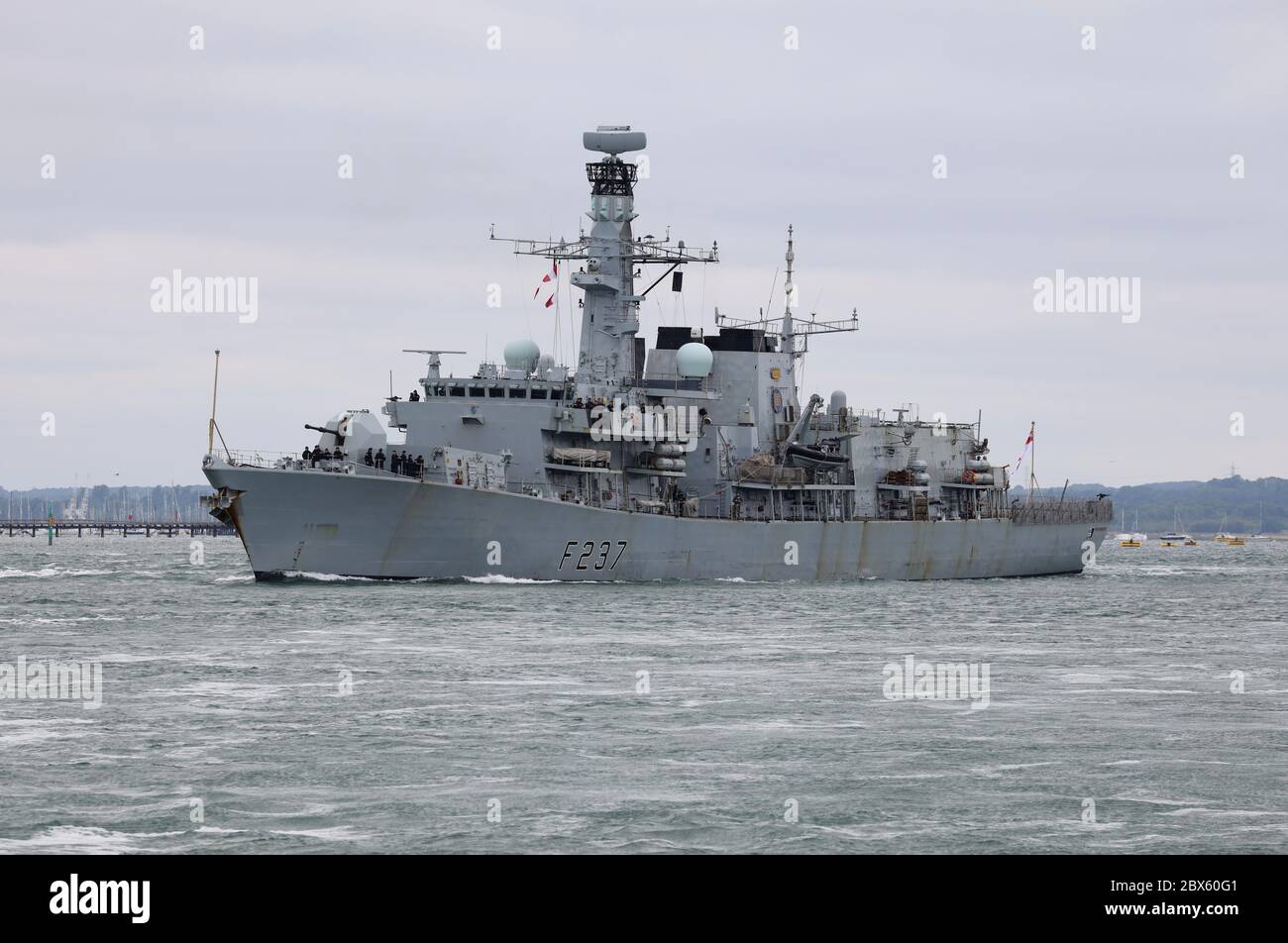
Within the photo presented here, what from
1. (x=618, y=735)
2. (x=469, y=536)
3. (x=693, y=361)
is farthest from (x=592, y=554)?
(x=618, y=735)

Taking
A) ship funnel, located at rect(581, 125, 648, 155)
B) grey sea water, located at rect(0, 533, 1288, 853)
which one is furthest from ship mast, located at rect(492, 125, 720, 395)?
grey sea water, located at rect(0, 533, 1288, 853)

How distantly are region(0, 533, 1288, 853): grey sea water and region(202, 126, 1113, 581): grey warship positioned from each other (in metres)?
3.69

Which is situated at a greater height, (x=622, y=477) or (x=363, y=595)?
(x=622, y=477)

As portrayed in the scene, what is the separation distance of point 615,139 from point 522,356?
8107 millimetres

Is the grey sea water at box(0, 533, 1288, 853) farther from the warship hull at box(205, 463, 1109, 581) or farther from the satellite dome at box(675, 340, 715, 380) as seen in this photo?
the satellite dome at box(675, 340, 715, 380)

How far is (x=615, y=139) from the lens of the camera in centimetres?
5203

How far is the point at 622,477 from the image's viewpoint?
49438mm

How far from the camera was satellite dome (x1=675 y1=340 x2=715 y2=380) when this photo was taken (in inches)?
2078

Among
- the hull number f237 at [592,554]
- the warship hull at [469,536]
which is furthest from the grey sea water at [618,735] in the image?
the hull number f237 at [592,554]

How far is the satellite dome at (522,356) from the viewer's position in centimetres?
5041

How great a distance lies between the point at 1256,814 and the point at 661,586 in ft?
102

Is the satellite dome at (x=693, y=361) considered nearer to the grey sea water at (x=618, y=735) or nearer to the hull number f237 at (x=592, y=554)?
the hull number f237 at (x=592, y=554)

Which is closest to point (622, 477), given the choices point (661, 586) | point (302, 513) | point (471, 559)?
point (661, 586)
